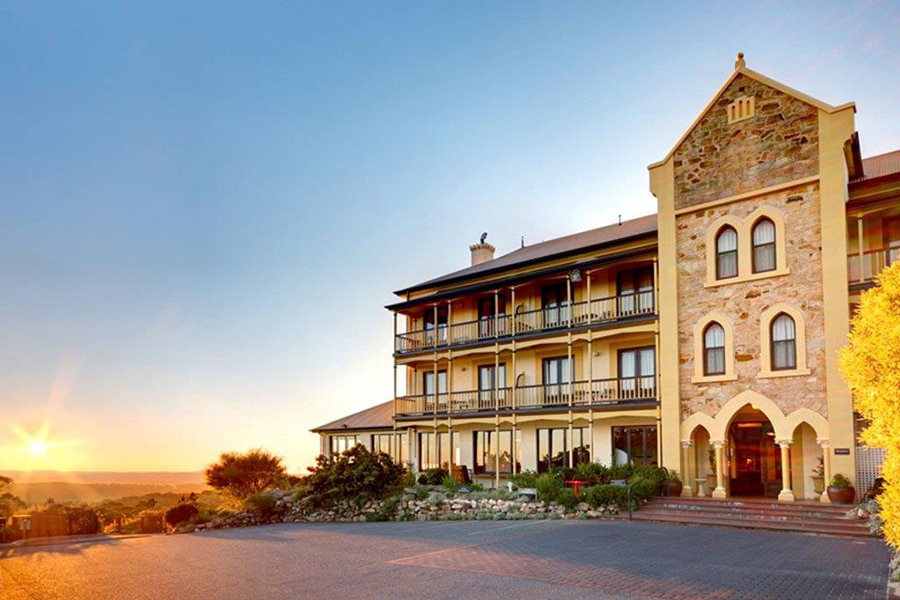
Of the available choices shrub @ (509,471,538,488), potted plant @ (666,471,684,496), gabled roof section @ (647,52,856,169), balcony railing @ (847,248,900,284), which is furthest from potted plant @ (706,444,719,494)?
gabled roof section @ (647,52,856,169)

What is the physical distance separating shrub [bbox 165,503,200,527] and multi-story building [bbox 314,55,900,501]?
1052cm

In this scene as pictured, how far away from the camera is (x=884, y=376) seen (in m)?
10.5

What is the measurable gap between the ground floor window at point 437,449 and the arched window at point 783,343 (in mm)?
13378

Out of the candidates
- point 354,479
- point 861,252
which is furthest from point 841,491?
point 354,479

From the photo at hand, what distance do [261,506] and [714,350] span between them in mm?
15475

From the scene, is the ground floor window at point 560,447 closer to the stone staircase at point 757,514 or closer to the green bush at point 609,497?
the green bush at point 609,497

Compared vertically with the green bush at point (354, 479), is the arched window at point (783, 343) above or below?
above

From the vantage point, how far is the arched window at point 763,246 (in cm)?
2100

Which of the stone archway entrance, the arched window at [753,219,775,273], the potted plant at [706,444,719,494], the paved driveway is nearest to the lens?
the paved driveway

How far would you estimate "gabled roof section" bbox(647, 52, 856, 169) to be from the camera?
20281 millimetres

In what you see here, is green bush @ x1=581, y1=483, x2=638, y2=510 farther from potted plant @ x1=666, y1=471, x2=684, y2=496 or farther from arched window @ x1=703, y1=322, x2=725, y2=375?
arched window @ x1=703, y1=322, x2=725, y2=375

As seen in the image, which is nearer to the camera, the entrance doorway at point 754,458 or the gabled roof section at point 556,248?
the entrance doorway at point 754,458

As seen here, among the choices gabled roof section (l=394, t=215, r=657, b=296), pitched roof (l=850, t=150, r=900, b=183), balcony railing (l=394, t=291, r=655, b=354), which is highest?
pitched roof (l=850, t=150, r=900, b=183)

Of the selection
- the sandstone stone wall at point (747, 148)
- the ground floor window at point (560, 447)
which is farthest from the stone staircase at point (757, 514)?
the sandstone stone wall at point (747, 148)
